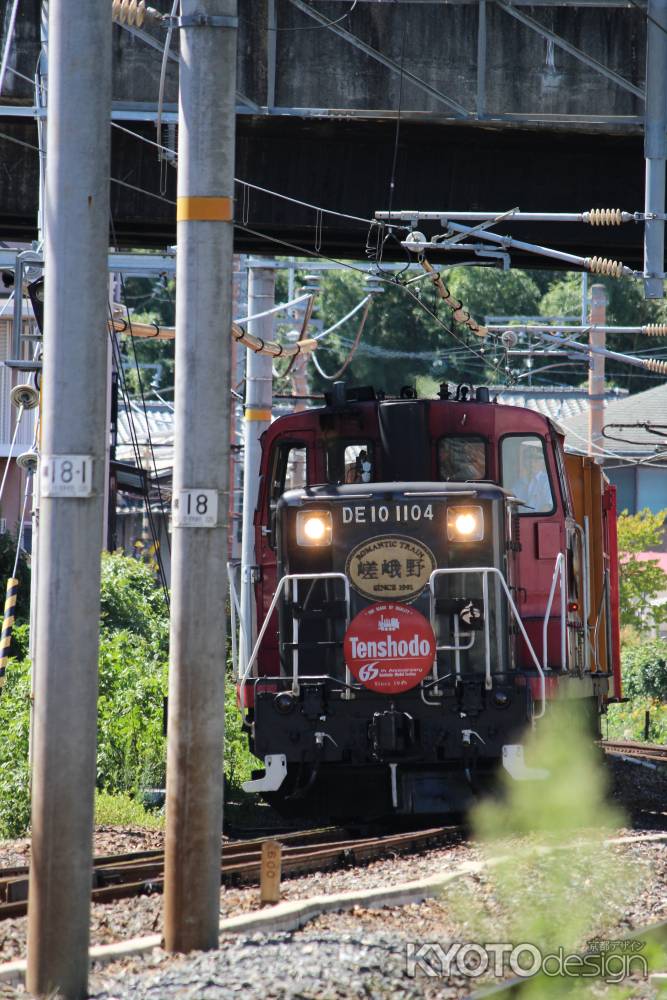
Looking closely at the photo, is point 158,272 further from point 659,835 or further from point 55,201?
point 55,201

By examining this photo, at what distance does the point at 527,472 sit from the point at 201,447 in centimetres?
527

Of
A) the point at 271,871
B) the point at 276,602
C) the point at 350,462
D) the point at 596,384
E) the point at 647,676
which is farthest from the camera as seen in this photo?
the point at 596,384

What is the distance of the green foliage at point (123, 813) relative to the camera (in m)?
13.2

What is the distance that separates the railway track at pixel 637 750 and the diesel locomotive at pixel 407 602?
6561mm

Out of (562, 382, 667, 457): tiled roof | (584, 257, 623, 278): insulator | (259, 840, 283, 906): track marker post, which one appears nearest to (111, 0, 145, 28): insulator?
(584, 257, 623, 278): insulator

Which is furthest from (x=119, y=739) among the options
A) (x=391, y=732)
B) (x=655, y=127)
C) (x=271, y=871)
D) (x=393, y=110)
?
(x=655, y=127)

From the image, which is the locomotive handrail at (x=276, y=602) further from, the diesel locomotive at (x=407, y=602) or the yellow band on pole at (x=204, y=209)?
the yellow band on pole at (x=204, y=209)

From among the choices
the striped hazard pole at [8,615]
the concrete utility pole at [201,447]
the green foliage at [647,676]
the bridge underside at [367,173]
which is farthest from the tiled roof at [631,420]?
the concrete utility pole at [201,447]

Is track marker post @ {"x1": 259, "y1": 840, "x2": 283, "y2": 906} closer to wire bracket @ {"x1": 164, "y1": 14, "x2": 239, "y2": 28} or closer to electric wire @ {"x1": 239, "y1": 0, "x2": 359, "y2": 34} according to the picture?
wire bracket @ {"x1": 164, "y1": 14, "x2": 239, "y2": 28}

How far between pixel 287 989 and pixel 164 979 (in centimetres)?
64

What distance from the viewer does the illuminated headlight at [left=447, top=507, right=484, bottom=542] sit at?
39.4 ft

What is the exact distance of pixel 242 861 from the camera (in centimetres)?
1076

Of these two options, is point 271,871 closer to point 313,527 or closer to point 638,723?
point 313,527

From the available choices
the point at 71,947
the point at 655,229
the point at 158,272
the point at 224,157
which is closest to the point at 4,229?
the point at 158,272
